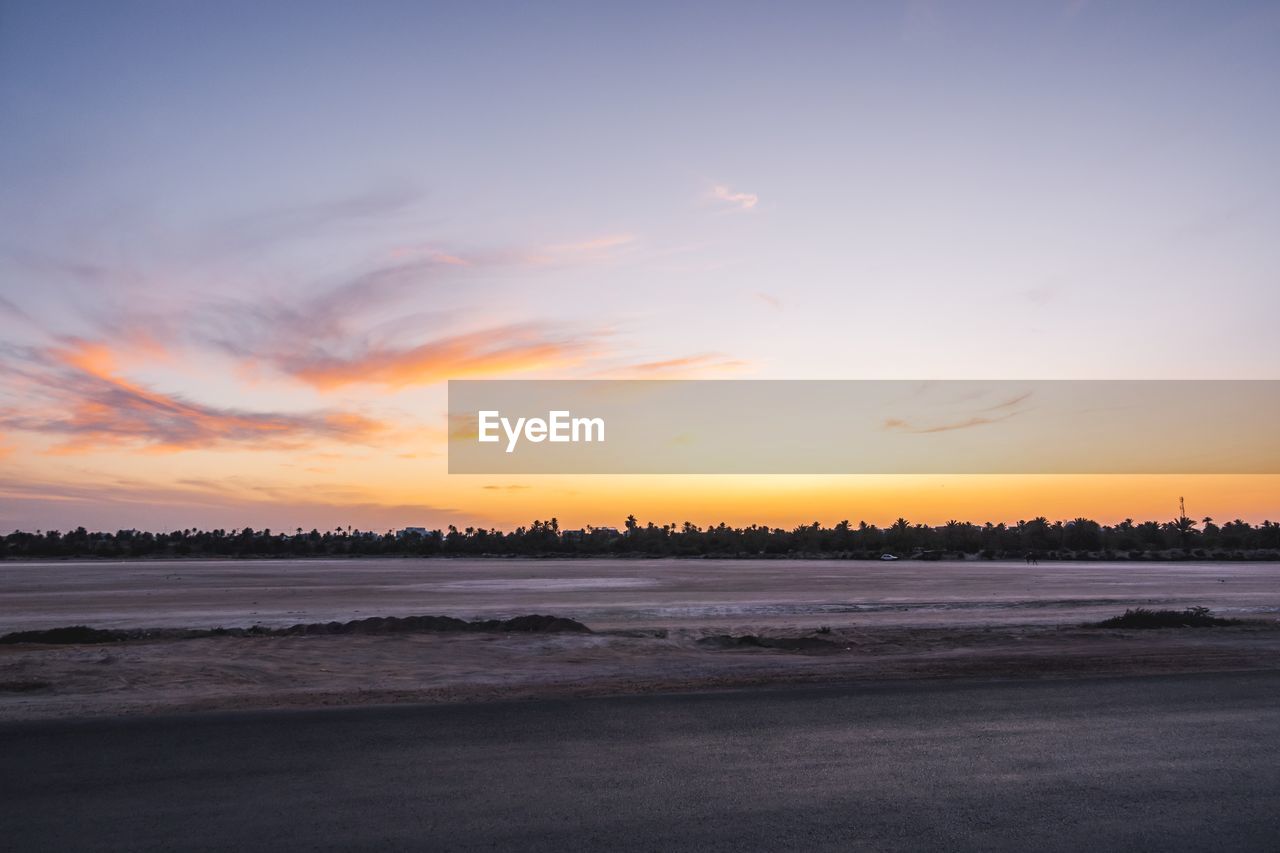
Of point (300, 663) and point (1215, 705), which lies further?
point (300, 663)

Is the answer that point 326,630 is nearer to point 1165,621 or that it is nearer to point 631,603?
point 631,603

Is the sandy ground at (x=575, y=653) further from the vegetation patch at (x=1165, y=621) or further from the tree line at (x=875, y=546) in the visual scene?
the tree line at (x=875, y=546)

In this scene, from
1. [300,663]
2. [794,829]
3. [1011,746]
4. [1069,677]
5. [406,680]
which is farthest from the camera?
[300,663]

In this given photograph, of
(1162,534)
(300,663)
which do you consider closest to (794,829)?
(300,663)

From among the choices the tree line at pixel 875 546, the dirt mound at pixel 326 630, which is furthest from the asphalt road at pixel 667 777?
the tree line at pixel 875 546

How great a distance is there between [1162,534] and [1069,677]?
19237cm

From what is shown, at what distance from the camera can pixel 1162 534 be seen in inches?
6978

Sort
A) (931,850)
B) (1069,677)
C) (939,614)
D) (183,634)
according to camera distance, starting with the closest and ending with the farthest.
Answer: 1. (931,850)
2. (1069,677)
3. (183,634)
4. (939,614)

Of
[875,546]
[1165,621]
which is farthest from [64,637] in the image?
[875,546]

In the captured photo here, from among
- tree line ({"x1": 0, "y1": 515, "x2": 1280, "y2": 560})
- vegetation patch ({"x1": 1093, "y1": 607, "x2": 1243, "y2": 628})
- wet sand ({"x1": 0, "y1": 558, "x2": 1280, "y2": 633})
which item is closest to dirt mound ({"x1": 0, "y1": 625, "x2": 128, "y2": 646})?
wet sand ({"x1": 0, "y1": 558, "x2": 1280, "y2": 633})

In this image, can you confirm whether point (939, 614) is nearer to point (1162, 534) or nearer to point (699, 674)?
point (699, 674)

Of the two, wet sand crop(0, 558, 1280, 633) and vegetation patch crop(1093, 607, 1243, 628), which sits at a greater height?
vegetation patch crop(1093, 607, 1243, 628)

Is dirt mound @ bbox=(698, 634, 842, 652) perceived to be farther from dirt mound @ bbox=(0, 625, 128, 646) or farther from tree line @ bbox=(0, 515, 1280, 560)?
tree line @ bbox=(0, 515, 1280, 560)

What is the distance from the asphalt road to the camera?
644 centimetres
